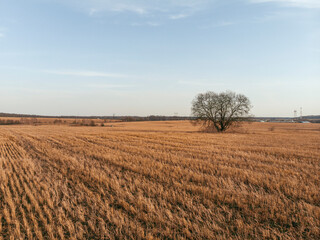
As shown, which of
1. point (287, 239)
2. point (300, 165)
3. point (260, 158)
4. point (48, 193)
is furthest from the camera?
point (260, 158)

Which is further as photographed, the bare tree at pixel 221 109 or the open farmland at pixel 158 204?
the bare tree at pixel 221 109

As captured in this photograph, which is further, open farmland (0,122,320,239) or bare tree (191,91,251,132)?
bare tree (191,91,251,132)

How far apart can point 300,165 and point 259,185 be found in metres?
4.83

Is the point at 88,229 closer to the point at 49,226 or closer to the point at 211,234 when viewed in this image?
the point at 49,226

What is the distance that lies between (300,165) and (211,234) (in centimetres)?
885

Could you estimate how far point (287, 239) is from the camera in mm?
3895

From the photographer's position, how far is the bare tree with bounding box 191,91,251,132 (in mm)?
37750

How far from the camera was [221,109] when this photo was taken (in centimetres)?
3841

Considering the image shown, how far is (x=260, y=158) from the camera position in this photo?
39.5 ft

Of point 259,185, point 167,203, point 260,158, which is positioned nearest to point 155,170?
point 167,203

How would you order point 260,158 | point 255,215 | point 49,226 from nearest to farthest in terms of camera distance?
point 49,226 < point 255,215 < point 260,158

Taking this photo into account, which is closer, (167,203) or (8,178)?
(167,203)

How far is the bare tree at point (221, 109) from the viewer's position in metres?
37.8

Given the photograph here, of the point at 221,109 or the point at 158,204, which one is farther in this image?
the point at 221,109
